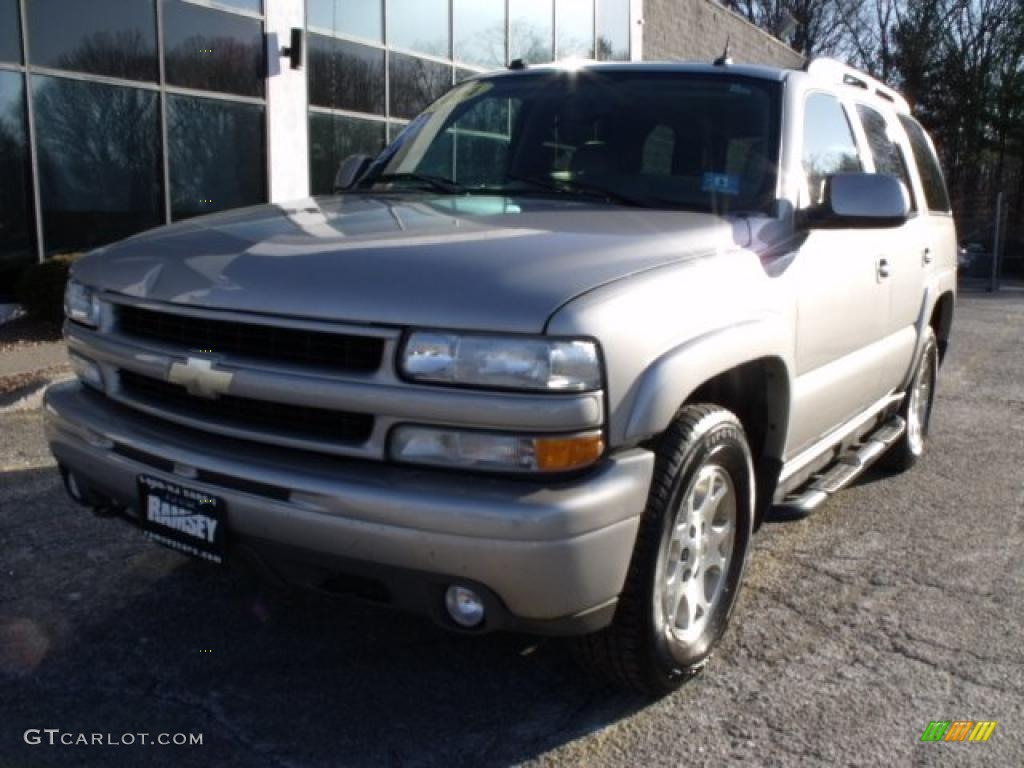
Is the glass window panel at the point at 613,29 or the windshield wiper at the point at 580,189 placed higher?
the glass window panel at the point at 613,29

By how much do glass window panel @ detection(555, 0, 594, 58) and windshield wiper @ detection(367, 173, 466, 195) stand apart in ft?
46.3

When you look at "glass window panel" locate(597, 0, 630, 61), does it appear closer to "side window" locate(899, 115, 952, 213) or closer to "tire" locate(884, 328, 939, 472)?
"side window" locate(899, 115, 952, 213)

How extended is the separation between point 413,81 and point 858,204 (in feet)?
38.0

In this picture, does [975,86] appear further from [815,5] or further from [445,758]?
[445,758]

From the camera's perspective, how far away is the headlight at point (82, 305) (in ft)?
10.7

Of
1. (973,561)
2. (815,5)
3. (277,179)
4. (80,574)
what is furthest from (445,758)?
(815,5)

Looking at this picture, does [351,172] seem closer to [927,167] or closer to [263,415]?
[263,415]

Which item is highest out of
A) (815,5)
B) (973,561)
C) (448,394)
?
(815,5)

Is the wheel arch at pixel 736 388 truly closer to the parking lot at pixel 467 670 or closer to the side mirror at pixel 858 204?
the side mirror at pixel 858 204

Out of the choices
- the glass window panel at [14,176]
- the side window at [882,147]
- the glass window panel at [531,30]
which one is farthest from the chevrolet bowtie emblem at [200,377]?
the glass window panel at [531,30]

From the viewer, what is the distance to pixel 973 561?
4.34 metres

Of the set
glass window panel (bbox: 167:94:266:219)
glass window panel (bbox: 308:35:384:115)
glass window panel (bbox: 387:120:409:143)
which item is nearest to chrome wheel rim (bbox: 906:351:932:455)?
glass window panel (bbox: 167:94:266:219)

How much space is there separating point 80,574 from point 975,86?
4133cm

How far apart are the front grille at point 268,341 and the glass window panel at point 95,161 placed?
759 cm
